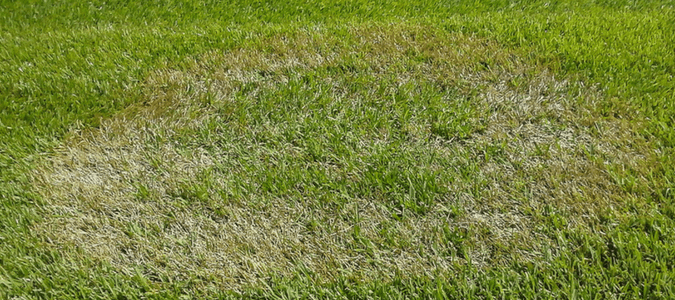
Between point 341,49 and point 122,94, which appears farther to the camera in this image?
point 341,49

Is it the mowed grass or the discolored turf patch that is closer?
the mowed grass

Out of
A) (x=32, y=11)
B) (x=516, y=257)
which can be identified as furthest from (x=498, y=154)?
(x=32, y=11)

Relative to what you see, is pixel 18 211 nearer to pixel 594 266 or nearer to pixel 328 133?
pixel 328 133

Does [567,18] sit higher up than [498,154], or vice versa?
[567,18]

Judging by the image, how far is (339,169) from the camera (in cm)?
283

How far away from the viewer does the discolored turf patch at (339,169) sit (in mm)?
2305

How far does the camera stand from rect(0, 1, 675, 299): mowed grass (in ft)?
7.13

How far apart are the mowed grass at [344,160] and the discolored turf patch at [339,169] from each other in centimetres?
1

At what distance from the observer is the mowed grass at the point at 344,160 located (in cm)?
217

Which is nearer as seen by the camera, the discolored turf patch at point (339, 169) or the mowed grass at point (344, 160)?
the mowed grass at point (344, 160)

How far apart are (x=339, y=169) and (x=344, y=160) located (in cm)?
7

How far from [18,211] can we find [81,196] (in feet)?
1.02

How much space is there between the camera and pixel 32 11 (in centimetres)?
532

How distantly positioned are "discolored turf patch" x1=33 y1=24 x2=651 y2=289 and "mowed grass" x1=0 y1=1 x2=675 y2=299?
13 millimetres
